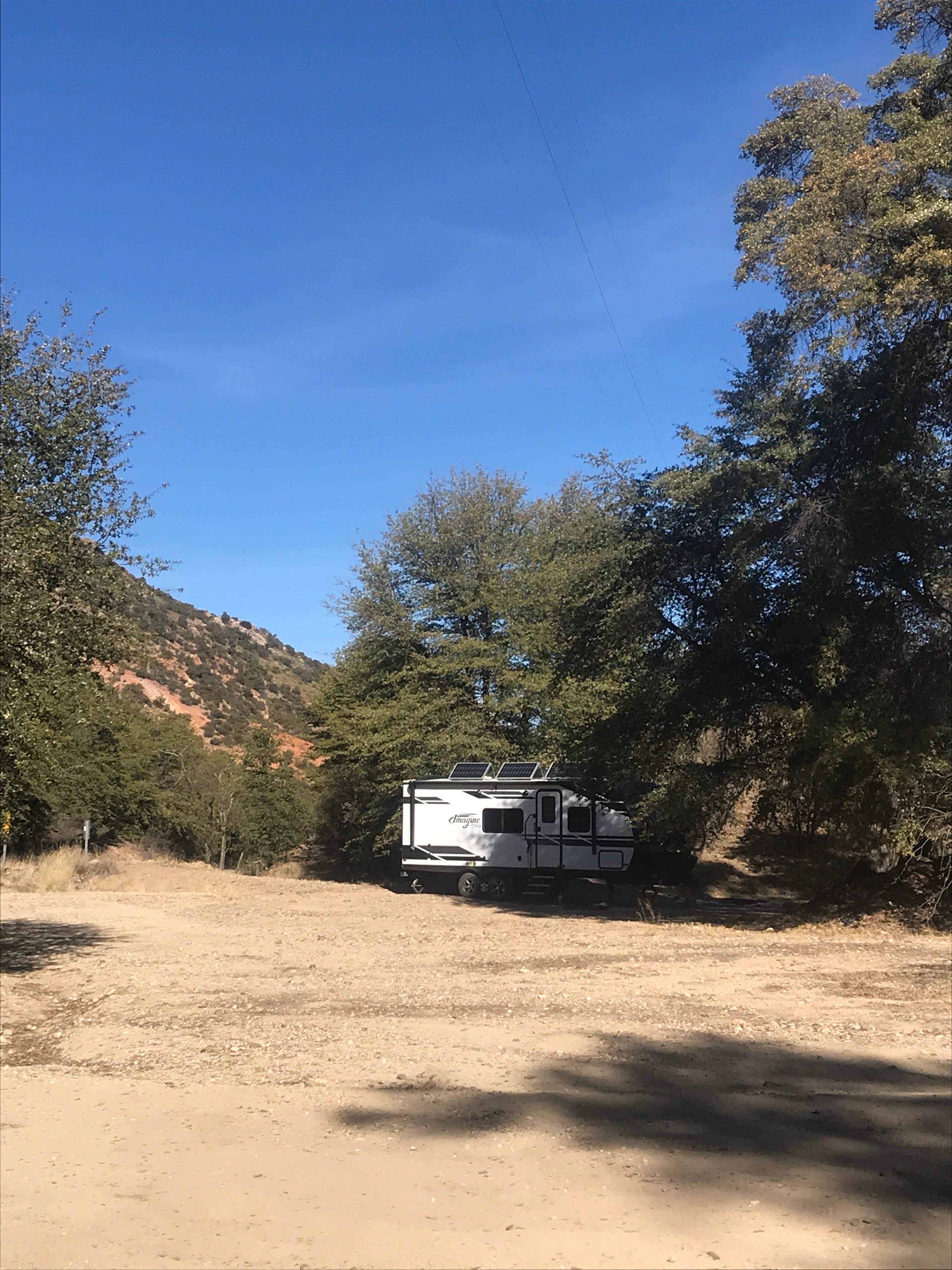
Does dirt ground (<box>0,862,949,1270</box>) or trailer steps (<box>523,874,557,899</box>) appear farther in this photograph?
trailer steps (<box>523,874,557,899</box>)

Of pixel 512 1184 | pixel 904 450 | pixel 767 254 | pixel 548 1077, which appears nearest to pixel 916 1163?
pixel 512 1184

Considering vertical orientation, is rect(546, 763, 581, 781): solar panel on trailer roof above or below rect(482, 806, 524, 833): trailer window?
above

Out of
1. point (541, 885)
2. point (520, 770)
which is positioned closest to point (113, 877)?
point (520, 770)

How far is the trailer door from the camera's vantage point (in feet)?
76.5

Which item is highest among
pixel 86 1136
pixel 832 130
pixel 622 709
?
pixel 832 130

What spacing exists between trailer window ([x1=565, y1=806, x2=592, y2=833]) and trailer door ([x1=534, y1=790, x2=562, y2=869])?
18cm

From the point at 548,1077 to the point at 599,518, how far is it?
47.3 ft

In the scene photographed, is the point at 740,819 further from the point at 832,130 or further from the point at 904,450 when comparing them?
Result: the point at 832,130

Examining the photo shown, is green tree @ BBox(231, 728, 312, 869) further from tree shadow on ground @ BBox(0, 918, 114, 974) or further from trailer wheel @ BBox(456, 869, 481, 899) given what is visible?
tree shadow on ground @ BBox(0, 918, 114, 974)

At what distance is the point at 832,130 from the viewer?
1628 cm

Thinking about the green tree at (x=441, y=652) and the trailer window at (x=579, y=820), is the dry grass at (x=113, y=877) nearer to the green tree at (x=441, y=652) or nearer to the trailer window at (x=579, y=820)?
the green tree at (x=441, y=652)

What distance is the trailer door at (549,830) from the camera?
23.3 metres

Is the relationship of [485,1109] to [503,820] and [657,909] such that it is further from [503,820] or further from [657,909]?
[503,820]

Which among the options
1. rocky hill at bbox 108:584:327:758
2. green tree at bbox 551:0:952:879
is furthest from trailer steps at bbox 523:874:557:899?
rocky hill at bbox 108:584:327:758
